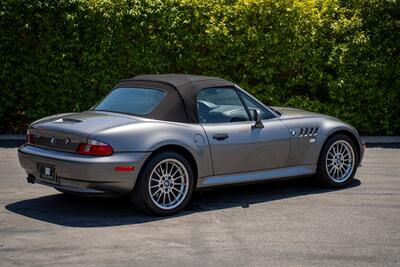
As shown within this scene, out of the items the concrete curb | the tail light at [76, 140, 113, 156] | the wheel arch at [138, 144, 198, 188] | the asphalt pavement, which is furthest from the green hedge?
the tail light at [76, 140, 113, 156]

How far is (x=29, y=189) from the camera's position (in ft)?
29.7

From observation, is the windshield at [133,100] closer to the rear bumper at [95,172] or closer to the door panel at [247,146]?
the door panel at [247,146]

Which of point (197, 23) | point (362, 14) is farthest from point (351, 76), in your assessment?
point (197, 23)

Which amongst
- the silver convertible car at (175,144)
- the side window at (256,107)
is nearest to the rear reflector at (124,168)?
the silver convertible car at (175,144)

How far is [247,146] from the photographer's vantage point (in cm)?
840

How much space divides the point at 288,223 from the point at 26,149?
2.89 metres

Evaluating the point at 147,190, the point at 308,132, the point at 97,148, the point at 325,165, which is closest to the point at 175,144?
the point at 147,190

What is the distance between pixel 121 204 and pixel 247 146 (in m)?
1.54

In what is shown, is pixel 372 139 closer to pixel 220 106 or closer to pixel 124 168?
pixel 220 106

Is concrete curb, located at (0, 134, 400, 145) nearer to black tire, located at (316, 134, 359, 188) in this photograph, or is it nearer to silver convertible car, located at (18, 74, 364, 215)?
black tire, located at (316, 134, 359, 188)

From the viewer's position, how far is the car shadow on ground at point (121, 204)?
25.0 ft

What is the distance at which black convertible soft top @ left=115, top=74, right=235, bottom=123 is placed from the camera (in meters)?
8.08

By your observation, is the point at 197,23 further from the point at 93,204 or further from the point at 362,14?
the point at 93,204

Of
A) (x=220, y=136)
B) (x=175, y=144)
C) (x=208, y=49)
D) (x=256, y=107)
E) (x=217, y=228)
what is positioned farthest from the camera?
(x=208, y=49)
